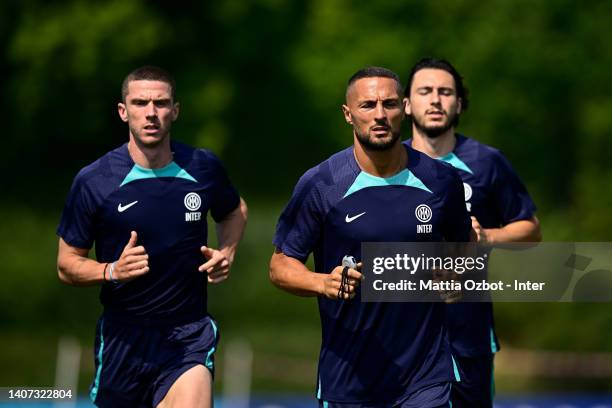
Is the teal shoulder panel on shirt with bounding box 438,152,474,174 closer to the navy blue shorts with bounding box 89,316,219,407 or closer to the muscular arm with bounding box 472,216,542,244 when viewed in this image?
the muscular arm with bounding box 472,216,542,244

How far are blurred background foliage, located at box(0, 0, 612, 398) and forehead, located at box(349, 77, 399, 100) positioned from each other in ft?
55.7

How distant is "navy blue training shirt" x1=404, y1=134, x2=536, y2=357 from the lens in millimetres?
10602

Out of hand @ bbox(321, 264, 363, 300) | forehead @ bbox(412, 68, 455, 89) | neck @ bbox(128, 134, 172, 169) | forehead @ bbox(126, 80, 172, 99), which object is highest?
forehead @ bbox(412, 68, 455, 89)

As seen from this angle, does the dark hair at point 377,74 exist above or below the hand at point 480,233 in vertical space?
above

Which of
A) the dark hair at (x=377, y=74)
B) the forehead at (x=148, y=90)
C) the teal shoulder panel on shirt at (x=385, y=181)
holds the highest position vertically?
the forehead at (x=148, y=90)

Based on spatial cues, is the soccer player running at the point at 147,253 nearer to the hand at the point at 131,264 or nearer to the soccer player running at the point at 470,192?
the hand at the point at 131,264

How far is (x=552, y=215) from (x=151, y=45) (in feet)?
30.3

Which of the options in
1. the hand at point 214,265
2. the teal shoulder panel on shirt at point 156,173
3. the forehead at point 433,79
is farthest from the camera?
the forehead at point 433,79

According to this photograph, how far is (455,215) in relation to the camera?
916cm

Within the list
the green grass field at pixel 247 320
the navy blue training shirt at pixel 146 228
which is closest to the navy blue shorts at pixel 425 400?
the navy blue training shirt at pixel 146 228

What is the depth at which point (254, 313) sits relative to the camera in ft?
91.7

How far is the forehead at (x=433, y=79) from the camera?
423 inches

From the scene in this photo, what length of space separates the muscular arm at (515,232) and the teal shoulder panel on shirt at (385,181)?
1264 mm

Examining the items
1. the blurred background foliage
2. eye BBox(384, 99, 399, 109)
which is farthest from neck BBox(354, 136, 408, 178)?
the blurred background foliage
